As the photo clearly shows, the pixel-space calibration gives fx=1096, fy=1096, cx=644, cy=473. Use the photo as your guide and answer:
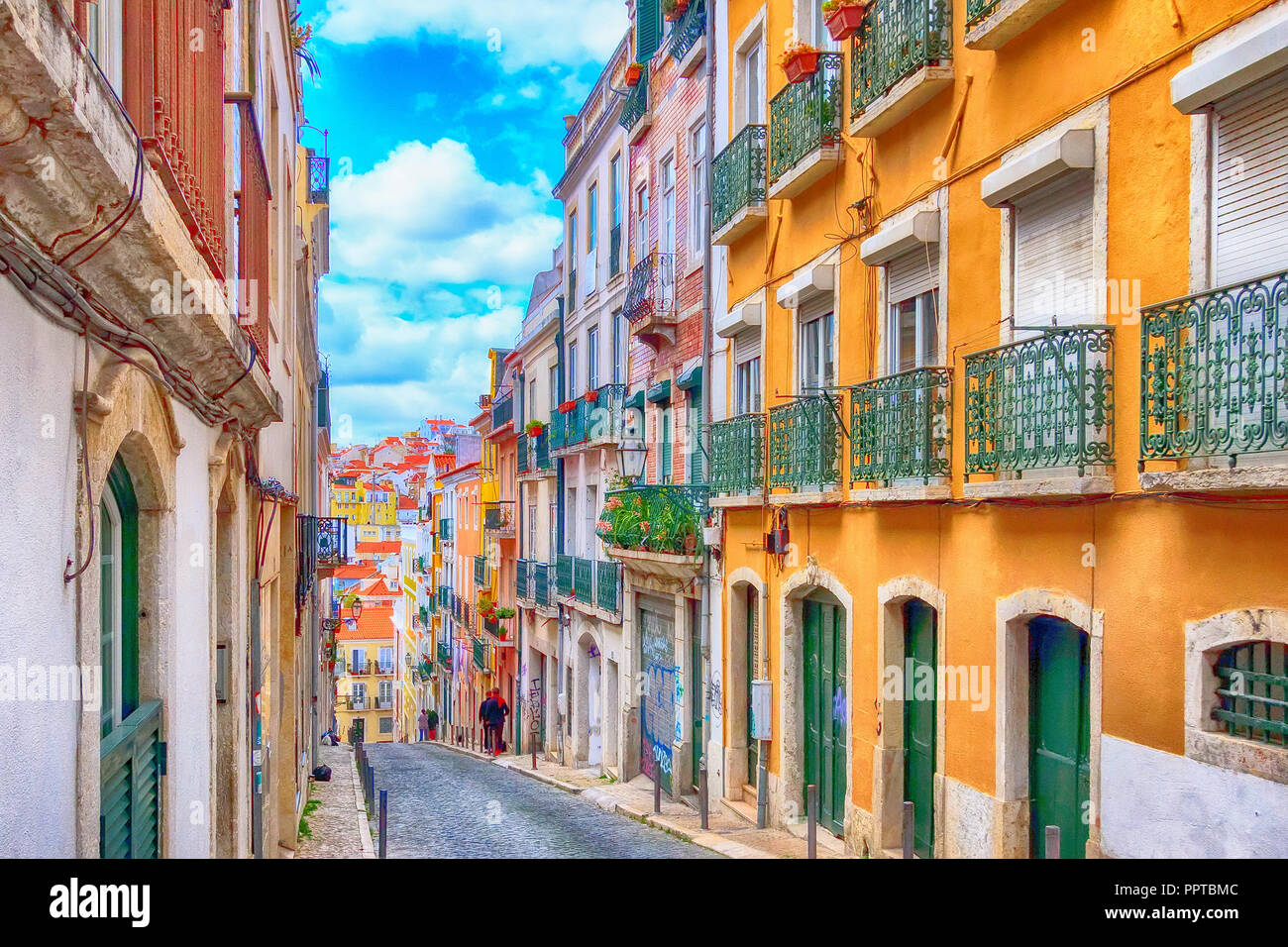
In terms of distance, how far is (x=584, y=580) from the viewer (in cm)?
2341

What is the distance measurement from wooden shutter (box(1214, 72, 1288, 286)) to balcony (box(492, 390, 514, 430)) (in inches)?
1113

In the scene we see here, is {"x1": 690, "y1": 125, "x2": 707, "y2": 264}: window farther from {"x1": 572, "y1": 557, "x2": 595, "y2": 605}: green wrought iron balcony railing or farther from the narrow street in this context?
the narrow street

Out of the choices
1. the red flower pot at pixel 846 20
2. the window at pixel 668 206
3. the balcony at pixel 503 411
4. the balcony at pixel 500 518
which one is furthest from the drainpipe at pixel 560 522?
the red flower pot at pixel 846 20

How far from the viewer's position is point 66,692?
3523 mm

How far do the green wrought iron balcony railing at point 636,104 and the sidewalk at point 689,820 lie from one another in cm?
1191

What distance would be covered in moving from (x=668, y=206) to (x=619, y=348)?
4.09 metres

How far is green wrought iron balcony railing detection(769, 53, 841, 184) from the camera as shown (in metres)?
11.5

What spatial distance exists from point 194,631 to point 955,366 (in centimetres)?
617

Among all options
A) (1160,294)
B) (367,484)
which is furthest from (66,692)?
(367,484)

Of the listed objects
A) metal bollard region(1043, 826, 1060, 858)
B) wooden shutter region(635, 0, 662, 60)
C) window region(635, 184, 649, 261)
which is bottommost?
metal bollard region(1043, 826, 1060, 858)

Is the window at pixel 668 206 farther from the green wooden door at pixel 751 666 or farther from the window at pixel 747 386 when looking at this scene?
the green wooden door at pixel 751 666

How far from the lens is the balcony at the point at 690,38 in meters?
16.5

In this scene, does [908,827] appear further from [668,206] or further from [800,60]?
[668,206]

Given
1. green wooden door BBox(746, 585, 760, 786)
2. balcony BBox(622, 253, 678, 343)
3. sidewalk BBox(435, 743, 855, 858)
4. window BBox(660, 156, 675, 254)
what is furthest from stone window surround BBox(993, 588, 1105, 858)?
window BBox(660, 156, 675, 254)
